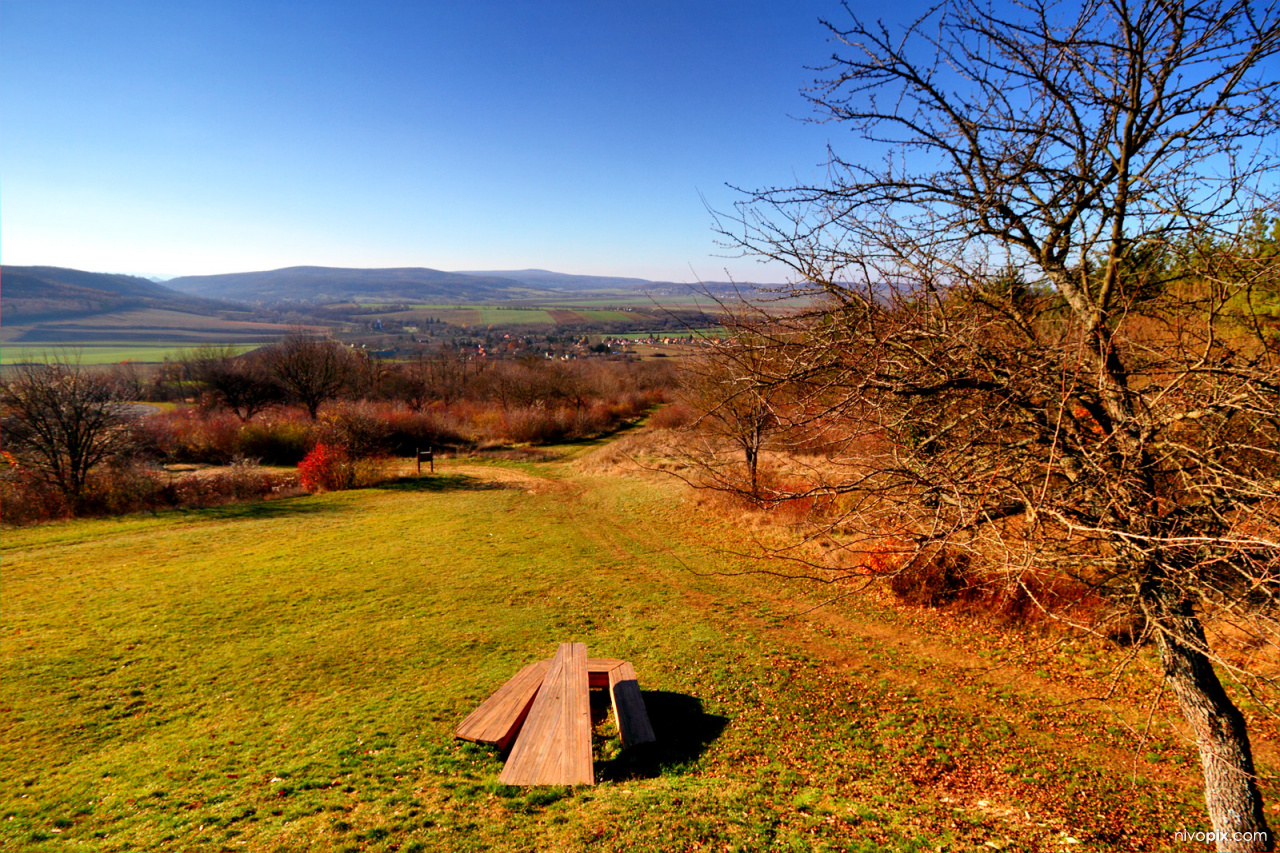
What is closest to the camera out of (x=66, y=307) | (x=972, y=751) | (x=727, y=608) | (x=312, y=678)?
(x=972, y=751)

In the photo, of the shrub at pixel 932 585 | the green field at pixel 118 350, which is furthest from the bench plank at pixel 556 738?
the green field at pixel 118 350

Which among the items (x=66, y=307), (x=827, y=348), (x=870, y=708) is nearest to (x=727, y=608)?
(x=870, y=708)

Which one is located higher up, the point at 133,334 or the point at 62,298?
the point at 62,298

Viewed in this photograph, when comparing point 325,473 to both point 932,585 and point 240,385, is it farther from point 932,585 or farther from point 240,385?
point 240,385

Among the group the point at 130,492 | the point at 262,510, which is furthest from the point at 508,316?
the point at 262,510

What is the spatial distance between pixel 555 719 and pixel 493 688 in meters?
1.96

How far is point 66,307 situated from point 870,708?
21538 cm

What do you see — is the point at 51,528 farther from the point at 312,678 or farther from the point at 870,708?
the point at 870,708

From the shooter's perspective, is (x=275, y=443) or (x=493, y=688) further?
(x=275, y=443)

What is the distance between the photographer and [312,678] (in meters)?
8.11

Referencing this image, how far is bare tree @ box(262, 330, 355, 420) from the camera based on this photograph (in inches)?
1843

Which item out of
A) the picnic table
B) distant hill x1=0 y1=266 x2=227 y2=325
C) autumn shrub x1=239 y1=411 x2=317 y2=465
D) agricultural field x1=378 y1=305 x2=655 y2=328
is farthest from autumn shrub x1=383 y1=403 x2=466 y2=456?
distant hill x1=0 y1=266 x2=227 y2=325

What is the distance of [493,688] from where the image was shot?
771 cm

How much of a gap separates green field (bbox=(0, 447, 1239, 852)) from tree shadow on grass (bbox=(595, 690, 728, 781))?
0.03 m
